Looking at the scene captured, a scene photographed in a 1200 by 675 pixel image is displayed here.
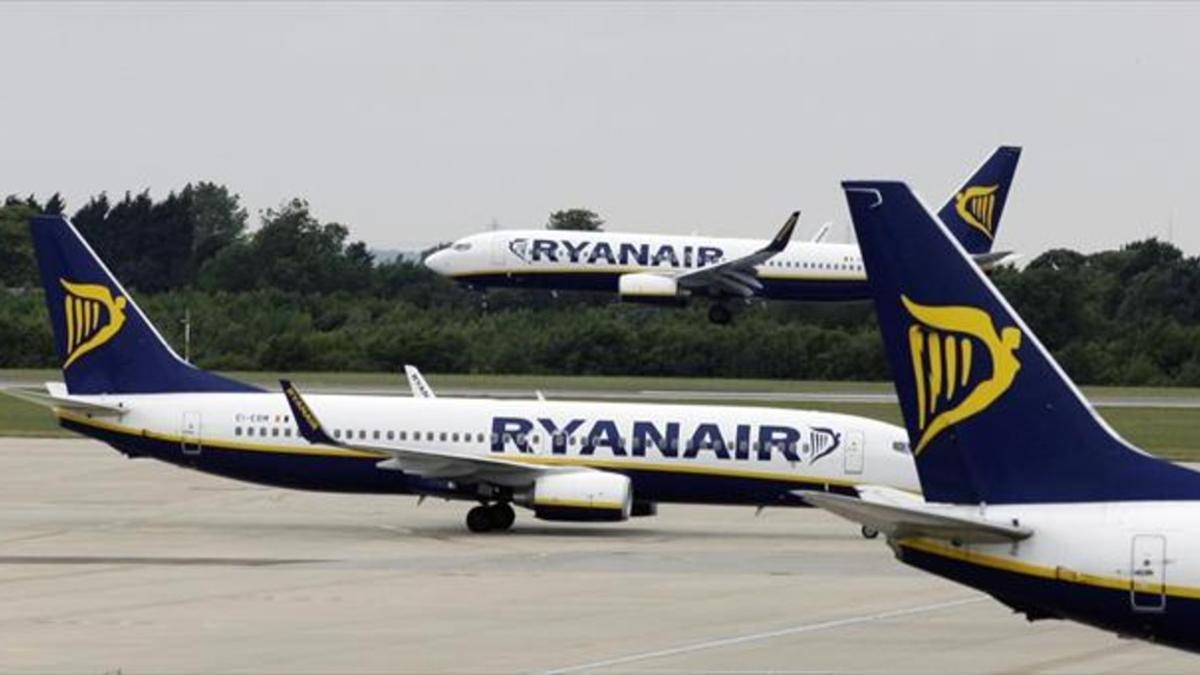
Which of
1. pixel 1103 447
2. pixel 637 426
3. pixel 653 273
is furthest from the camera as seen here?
pixel 653 273

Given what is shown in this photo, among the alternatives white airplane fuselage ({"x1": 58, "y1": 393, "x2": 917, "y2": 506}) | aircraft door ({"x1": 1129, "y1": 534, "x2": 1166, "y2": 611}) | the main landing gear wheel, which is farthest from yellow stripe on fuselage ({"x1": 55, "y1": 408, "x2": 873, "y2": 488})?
aircraft door ({"x1": 1129, "y1": 534, "x2": 1166, "y2": 611})

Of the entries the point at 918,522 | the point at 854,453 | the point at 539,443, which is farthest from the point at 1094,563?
the point at 539,443

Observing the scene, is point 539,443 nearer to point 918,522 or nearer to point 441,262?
point 918,522

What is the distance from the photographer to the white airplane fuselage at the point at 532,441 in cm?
4384

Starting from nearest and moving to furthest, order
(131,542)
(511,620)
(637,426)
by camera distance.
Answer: (511,620) → (131,542) → (637,426)

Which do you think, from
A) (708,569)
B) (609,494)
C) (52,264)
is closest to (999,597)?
(708,569)

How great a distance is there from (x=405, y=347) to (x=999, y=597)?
79860 mm

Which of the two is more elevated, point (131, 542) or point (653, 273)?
point (653, 273)

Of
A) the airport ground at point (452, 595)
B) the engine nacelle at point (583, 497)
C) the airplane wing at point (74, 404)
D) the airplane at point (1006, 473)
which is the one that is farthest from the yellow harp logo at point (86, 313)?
the airplane at point (1006, 473)

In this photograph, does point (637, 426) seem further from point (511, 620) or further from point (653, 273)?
point (653, 273)

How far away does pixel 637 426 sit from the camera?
146 ft

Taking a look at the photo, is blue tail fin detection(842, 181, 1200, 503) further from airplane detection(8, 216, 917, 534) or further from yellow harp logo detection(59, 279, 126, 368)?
yellow harp logo detection(59, 279, 126, 368)

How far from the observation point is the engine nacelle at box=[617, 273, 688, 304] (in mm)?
85500

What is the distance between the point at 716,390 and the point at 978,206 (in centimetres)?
1184
